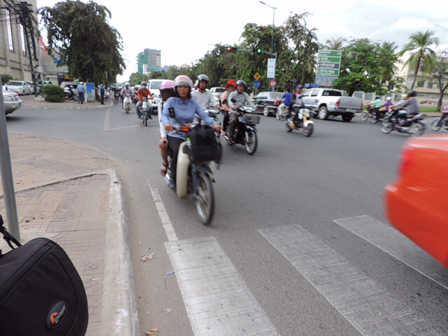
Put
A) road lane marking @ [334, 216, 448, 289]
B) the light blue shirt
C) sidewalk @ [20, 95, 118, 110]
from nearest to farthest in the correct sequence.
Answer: road lane marking @ [334, 216, 448, 289], the light blue shirt, sidewalk @ [20, 95, 118, 110]

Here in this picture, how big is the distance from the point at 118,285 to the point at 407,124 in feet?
44.8

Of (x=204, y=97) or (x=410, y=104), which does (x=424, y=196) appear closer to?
(x=204, y=97)

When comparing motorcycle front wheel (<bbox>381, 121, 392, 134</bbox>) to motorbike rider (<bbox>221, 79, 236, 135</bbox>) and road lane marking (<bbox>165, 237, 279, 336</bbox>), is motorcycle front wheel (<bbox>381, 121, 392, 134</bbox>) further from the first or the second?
road lane marking (<bbox>165, 237, 279, 336</bbox>)

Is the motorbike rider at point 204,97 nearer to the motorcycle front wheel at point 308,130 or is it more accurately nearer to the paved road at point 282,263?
the paved road at point 282,263

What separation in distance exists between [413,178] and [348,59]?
39.2 meters

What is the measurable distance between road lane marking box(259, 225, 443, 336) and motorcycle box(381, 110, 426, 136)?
11.5m

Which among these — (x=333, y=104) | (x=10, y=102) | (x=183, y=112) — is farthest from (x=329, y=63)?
(x=183, y=112)

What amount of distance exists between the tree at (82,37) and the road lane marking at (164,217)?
29.1 metres

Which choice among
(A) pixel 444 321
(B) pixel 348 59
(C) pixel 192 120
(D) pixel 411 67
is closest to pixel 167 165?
(C) pixel 192 120

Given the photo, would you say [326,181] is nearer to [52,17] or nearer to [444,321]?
[444,321]

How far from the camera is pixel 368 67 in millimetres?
34375

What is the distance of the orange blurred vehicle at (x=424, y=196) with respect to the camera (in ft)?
7.76

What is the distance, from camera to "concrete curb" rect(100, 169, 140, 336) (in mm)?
2301

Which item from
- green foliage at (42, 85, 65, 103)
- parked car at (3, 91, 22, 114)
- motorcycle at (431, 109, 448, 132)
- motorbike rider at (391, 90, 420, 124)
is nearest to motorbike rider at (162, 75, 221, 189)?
motorbike rider at (391, 90, 420, 124)
